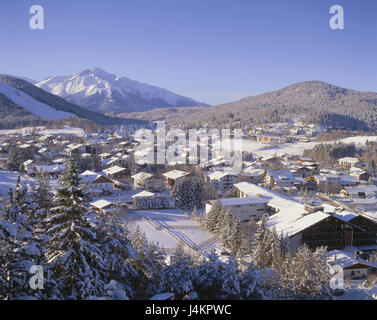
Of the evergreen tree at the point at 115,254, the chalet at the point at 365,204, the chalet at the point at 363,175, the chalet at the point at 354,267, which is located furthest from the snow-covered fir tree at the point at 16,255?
the chalet at the point at 363,175

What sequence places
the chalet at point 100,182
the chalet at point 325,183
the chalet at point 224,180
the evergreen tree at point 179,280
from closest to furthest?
the evergreen tree at point 179,280
the chalet at point 100,182
the chalet at point 224,180
the chalet at point 325,183

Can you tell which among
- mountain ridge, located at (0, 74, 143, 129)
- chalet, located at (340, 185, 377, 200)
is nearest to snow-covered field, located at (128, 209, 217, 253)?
chalet, located at (340, 185, 377, 200)

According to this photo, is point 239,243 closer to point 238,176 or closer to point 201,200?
point 201,200

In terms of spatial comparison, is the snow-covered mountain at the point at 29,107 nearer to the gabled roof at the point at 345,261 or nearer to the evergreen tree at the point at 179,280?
the gabled roof at the point at 345,261

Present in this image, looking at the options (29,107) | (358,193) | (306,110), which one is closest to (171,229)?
(358,193)

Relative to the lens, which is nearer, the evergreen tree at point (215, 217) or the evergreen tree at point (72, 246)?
the evergreen tree at point (72, 246)
